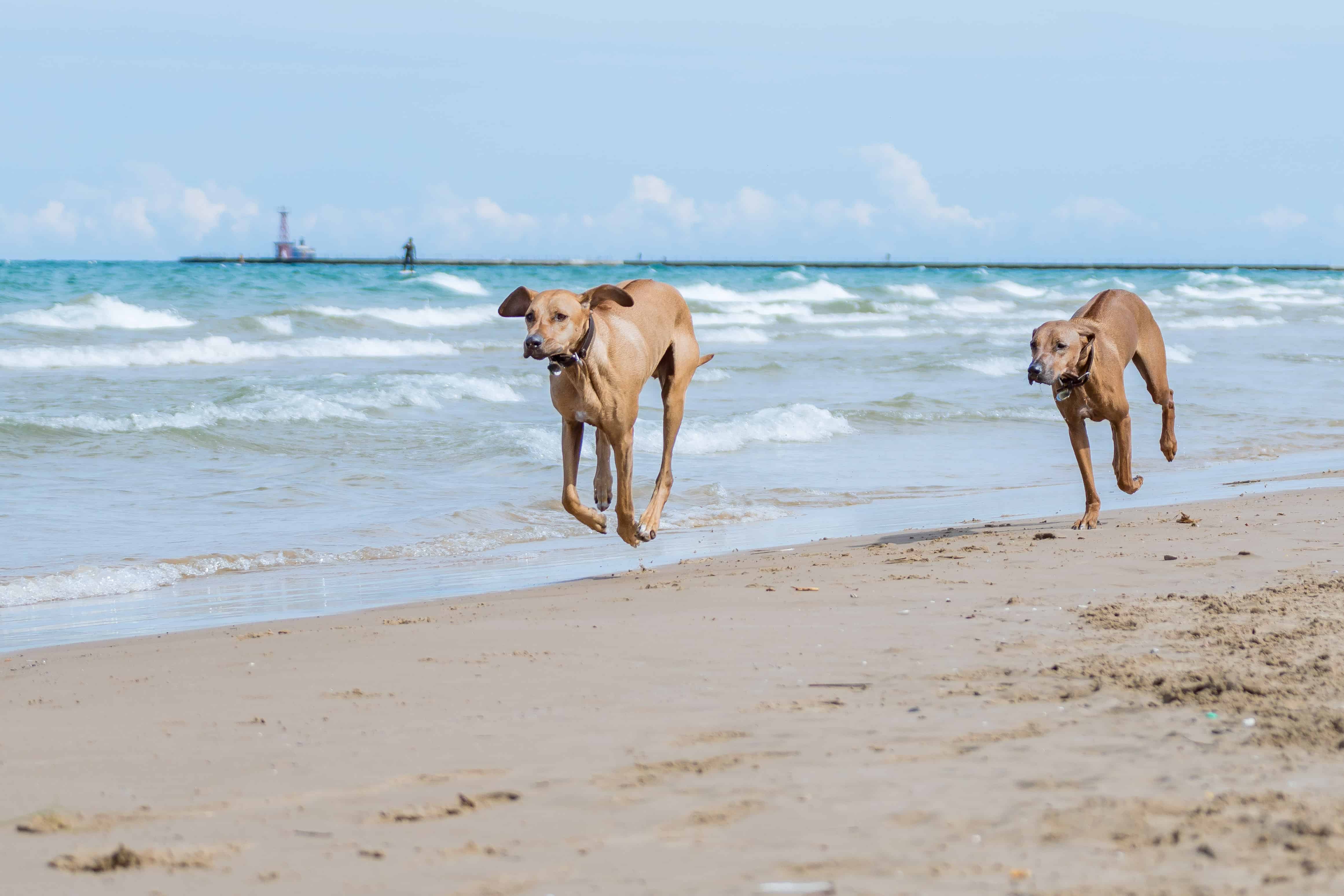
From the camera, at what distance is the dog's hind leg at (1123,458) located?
9.45m

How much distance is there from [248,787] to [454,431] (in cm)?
1150

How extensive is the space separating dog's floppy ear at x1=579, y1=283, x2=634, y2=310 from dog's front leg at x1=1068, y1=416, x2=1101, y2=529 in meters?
3.51

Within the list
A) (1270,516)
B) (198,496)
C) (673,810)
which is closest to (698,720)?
(673,810)

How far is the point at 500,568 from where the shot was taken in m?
8.49

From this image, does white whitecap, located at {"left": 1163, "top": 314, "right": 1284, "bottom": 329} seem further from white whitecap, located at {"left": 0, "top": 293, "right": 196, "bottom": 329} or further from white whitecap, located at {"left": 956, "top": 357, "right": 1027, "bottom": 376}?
white whitecap, located at {"left": 0, "top": 293, "right": 196, "bottom": 329}

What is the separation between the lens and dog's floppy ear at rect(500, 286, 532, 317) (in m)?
6.89

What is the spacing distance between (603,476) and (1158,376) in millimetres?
5105

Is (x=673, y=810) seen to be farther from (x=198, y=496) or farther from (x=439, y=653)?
(x=198, y=496)

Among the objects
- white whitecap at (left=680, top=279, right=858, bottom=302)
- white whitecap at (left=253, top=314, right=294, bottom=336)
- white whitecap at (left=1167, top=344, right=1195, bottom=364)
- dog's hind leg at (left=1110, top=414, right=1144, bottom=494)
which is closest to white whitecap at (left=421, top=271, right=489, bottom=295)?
white whitecap at (left=680, top=279, right=858, bottom=302)

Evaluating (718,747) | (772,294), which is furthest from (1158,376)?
(772,294)

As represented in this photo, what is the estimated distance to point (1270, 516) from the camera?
855 centimetres

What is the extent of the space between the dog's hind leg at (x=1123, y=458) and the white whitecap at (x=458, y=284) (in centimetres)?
4214

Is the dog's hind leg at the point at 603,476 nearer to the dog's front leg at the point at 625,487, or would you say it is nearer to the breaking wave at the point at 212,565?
the dog's front leg at the point at 625,487

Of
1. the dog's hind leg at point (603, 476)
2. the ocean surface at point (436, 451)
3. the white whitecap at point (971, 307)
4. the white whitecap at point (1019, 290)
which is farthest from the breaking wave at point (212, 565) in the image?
the white whitecap at point (1019, 290)
